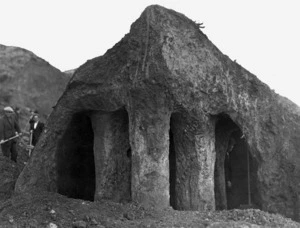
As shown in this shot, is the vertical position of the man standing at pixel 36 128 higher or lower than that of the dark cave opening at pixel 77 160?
higher

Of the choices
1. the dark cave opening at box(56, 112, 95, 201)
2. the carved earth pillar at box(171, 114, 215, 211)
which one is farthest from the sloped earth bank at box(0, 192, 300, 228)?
the dark cave opening at box(56, 112, 95, 201)

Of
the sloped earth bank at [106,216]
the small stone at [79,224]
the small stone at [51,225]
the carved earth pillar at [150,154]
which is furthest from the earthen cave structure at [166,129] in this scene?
the small stone at [51,225]

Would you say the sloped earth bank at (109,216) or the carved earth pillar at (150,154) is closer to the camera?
the sloped earth bank at (109,216)

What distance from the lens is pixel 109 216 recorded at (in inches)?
304

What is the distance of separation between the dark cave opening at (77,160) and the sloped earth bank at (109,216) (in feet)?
6.80

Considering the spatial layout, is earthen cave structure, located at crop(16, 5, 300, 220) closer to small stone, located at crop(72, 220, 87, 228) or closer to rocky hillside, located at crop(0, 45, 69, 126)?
small stone, located at crop(72, 220, 87, 228)

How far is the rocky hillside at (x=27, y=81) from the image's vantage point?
58.4ft

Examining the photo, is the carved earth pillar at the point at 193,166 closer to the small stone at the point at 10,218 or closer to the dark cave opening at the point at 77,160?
the dark cave opening at the point at 77,160

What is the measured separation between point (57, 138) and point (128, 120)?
5.68 ft

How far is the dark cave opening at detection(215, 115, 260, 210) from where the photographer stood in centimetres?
1051

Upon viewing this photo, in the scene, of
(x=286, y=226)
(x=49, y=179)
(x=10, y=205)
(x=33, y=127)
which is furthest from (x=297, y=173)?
(x=33, y=127)

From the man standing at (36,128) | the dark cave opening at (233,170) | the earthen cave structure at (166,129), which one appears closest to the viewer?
the earthen cave structure at (166,129)

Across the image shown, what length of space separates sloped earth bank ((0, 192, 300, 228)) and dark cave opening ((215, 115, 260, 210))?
7.67 ft

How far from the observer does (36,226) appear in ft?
23.4
